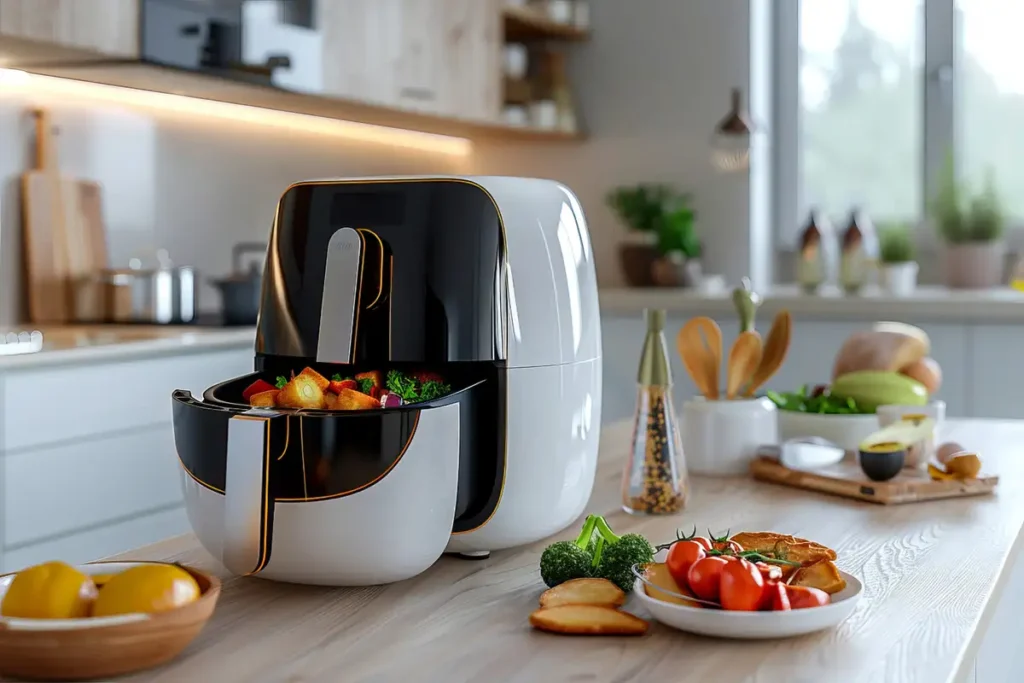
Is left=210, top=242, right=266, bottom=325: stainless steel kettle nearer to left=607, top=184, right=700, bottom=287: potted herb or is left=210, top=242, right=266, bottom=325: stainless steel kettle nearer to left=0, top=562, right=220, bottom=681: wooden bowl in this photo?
left=607, top=184, right=700, bottom=287: potted herb

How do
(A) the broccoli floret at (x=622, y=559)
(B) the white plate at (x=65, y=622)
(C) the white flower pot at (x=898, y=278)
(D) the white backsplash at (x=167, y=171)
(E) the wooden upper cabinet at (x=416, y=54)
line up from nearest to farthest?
(B) the white plate at (x=65, y=622) → (A) the broccoli floret at (x=622, y=559) → (D) the white backsplash at (x=167, y=171) → (E) the wooden upper cabinet at (x=416, y=54) → (C) the white flower pot at (x=898, y=278)

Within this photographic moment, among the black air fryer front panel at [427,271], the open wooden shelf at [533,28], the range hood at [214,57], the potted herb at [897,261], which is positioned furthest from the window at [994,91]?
the black air fryer front panel at [427,271]

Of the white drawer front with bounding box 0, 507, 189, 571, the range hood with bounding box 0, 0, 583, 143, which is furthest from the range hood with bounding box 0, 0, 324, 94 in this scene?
the white drawer front with bounding box 0, 507, 189, 571

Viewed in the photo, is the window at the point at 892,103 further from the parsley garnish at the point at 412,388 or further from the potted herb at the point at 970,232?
the parsley garnish at the point at 412,388

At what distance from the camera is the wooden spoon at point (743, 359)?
147cm

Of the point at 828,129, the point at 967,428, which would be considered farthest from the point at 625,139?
the point at 967,428

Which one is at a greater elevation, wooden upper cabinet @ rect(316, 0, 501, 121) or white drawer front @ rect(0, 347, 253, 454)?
wooden upper cabinet @ rect(316, 0, 501, 121)

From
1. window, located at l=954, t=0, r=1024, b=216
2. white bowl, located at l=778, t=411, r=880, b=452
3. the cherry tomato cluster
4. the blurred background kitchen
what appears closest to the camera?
the cherry tomato cluster

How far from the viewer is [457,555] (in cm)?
111

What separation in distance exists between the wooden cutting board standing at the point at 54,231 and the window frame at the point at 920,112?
7.57ft

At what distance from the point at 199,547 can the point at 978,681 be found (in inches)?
28.1

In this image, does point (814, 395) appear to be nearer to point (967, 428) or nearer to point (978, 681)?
point (967, 428)

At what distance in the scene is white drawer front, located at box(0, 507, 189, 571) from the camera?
2.15 metres

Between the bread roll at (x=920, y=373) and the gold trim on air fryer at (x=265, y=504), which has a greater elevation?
the bread roll at (x=920, y=373)
